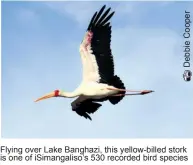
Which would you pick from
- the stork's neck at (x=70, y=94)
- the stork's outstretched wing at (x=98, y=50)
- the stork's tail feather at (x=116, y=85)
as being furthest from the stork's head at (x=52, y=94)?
the stork's tail feather at (x=116, y=85)

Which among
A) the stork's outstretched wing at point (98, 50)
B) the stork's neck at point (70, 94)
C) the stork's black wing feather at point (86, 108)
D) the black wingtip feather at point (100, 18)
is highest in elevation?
the black wingtip feather at point (100, 18)

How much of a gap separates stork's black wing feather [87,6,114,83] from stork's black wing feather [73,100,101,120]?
12 centimetres

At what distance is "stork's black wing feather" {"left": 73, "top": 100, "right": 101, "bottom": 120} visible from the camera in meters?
2.14

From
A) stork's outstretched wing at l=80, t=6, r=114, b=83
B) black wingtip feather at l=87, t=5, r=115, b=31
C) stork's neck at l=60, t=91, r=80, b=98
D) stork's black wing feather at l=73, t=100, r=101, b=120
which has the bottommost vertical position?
stork's black wing feather at l=73, t=100, r=101, b=120

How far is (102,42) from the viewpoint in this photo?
7.00ft

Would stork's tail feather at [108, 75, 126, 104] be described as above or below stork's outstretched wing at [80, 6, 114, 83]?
below

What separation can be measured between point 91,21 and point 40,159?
0.70 m

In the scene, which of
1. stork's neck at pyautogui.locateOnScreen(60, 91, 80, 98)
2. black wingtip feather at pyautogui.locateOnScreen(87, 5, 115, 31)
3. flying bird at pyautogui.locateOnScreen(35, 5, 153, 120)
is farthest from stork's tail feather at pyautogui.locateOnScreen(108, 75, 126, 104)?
black wingtip feather at pyautogui.locateOnScreen(87, 5, 115, 31)

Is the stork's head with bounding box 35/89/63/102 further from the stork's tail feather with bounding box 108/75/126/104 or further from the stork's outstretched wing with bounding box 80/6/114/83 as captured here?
the stork's tail feather with bounding box 108/75/126/104

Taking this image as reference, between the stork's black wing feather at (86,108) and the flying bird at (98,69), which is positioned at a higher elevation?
the flying bird at (98,69)

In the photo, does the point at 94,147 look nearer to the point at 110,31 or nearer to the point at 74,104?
the point at 74,104

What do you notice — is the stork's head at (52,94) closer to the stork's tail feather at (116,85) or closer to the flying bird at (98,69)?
the flying bird at (98,69)

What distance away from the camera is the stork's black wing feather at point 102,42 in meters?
2.12

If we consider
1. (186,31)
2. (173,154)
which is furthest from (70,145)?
(186,31)
